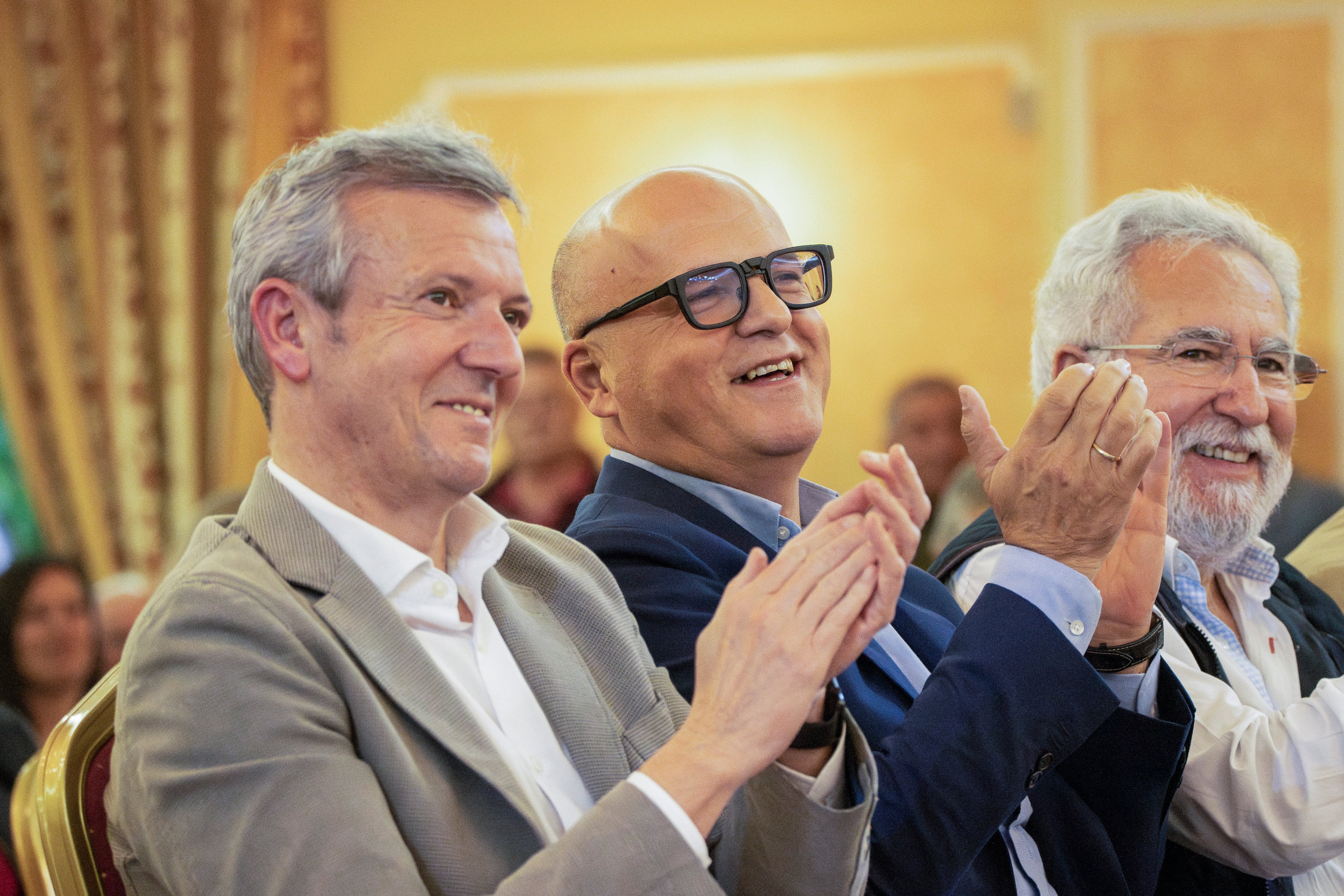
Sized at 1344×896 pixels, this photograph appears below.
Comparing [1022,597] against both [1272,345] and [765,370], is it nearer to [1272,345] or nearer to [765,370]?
[765,370]

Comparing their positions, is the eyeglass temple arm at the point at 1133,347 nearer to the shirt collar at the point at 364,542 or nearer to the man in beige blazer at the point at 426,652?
the man in beige blazer at the point at 426,652

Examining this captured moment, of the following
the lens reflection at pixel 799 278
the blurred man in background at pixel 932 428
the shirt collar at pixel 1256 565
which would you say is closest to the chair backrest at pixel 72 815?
the lens reflection at pixel 799 278

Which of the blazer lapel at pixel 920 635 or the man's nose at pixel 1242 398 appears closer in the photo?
the blazer lapel at pixel 920 635

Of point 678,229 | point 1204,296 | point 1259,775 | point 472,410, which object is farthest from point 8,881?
point 1204,296

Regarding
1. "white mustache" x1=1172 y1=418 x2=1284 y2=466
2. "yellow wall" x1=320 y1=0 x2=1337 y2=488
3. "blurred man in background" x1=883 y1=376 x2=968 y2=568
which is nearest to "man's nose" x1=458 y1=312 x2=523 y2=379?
"white mustache" x1=1172 y1=418 x2=1284 y2=466

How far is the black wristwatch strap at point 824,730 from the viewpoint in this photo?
1.14 m

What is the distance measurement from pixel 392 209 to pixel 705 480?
589 millimetres

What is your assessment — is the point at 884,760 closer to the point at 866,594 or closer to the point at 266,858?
the point at 866,594

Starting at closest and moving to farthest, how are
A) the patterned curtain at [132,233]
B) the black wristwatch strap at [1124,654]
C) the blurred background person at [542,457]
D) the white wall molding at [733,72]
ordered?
1. the black wristwatch strap at [1124,654]
2. the blurred background person at [542,457]
3. the white wall molding at [733,72]
4. the patterned curtain at [132,233]

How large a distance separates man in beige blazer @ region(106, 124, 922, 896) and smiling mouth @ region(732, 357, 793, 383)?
39 cm

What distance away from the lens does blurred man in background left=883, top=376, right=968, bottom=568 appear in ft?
14.3

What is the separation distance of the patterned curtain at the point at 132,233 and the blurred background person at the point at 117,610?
3.24 feet

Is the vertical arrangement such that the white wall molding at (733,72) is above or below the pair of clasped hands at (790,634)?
above

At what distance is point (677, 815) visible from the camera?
39.4 inches
